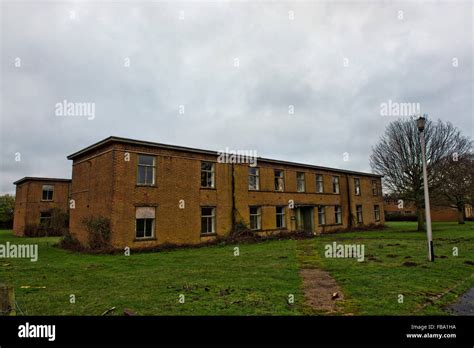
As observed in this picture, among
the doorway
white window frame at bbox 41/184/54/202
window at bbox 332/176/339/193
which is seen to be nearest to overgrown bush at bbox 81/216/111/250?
the doorway

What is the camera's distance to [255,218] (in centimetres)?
2491

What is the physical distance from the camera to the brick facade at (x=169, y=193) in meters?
17.8

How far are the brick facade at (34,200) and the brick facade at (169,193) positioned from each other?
1412 cm

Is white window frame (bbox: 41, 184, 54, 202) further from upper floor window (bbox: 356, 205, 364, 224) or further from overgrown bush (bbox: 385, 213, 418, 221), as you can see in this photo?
overgrown bush (bbox: 385, 213, 418, 221)

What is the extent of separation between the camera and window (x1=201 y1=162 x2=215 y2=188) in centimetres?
2189

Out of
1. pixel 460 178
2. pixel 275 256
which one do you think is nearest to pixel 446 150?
pixel 460 178

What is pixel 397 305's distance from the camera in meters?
6.58

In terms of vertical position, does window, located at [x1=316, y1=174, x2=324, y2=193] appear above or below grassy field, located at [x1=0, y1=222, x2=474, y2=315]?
above

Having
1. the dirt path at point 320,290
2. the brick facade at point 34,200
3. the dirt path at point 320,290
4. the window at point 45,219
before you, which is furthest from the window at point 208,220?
the window at point 45,219

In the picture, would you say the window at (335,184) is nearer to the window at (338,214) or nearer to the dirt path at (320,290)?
the window at (338,214)

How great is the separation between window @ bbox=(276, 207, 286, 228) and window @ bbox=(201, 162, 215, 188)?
7394mm

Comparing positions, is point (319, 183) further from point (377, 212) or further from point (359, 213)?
point (377, 212)
